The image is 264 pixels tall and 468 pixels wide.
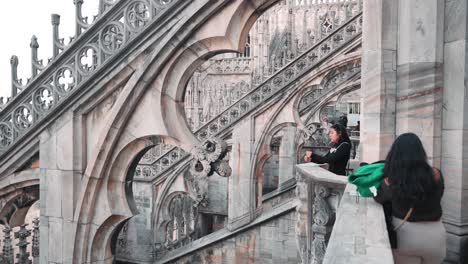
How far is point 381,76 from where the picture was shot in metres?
3.88

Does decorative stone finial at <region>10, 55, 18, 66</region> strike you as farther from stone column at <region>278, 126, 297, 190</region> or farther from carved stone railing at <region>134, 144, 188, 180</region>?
stone column at <region>278, 126, 297, 190</region>

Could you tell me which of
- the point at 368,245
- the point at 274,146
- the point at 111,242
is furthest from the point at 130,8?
the point at 274,146

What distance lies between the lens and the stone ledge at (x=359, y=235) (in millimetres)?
1633

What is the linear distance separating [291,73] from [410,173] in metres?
10.2

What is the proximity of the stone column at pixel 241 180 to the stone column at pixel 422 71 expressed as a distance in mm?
7973

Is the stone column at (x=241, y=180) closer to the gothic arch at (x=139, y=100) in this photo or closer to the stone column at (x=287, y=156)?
the stone column at (x=287, y=156)

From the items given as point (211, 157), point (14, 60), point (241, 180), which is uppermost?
point (14, 60)

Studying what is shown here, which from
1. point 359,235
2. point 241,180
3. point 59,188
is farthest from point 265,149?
point 359,235

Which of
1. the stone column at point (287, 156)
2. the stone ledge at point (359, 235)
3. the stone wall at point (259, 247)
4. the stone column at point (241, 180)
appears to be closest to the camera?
the stone ledge at point (359, 235)

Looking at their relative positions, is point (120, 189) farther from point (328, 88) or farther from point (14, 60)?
point (328, 88)

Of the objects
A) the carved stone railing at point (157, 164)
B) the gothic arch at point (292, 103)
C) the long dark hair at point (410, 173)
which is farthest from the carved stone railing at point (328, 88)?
the long dark hair at point (410, 173)

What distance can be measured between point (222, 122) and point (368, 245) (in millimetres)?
10833

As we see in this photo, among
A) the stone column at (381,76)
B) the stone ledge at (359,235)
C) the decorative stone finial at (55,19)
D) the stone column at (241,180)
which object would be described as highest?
the decorative stone finial at (55,19)

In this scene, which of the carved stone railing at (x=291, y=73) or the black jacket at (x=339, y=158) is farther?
the carved stone railing at (x=291, y=73)
